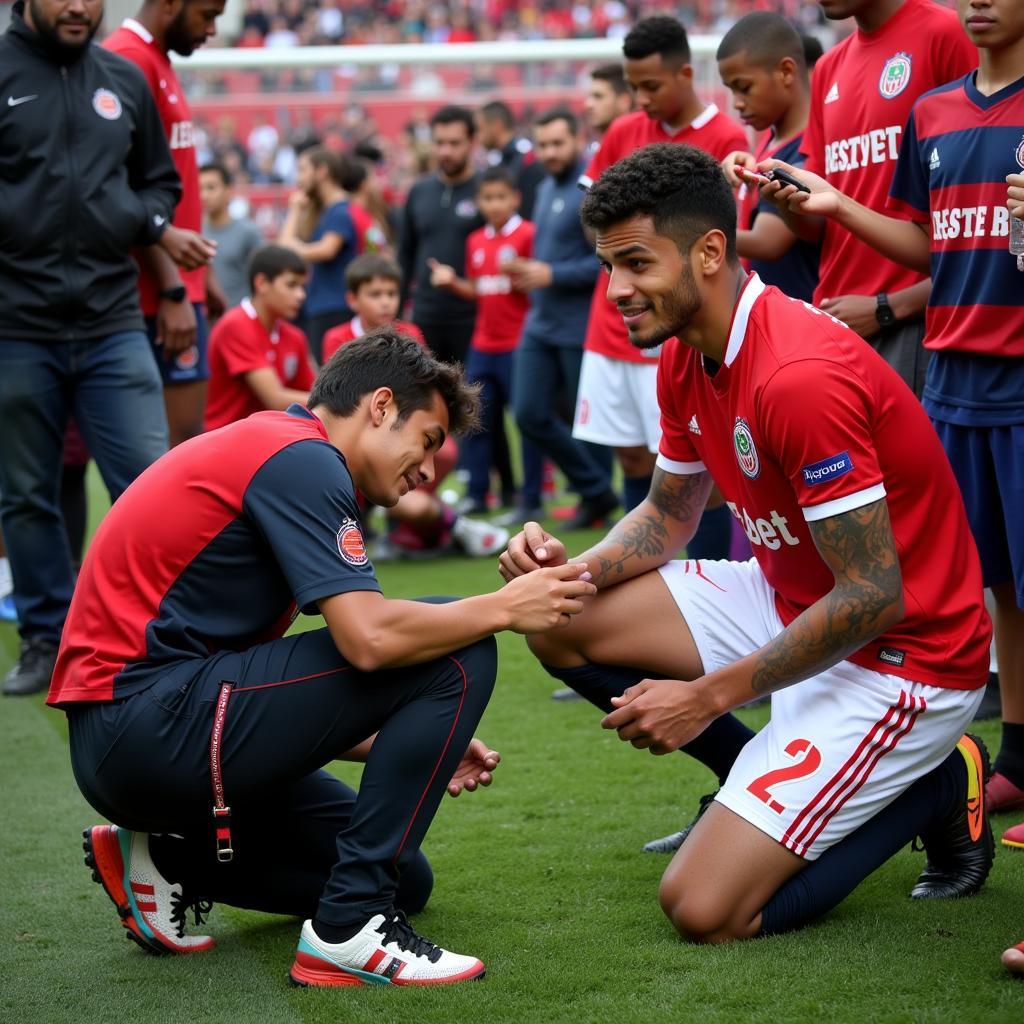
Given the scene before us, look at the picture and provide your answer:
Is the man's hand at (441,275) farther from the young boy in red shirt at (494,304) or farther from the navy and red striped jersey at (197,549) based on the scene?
the navy and red striped jersey at (197,549)

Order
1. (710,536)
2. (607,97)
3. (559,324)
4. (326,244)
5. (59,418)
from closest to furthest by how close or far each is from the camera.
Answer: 1. (59,418)
2. (710,536)
3. (559,324)
4. (607,97)
5. (326,244)

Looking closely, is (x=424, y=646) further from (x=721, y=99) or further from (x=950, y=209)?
(x=721, y=99)

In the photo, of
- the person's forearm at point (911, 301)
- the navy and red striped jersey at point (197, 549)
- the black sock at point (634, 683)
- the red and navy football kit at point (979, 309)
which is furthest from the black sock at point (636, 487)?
the navy and red striped jersey at point (197, 549)

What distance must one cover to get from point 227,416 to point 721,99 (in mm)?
5743

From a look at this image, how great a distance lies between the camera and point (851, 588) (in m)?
3.11

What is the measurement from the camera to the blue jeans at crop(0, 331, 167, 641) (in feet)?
17.6

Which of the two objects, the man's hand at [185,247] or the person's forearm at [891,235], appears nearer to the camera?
the person's forearm at [891,235]

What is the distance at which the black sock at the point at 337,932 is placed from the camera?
3.01 metres

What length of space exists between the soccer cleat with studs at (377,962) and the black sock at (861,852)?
2.30 feet

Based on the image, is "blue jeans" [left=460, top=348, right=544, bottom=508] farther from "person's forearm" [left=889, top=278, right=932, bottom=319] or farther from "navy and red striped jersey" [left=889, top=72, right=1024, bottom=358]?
"navy and red striped jersey" [left=889, top=72, right=1024, bottom=358]

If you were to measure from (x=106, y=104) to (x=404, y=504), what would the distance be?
3375 millimetres

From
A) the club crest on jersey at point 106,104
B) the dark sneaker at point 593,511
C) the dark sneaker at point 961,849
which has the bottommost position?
the dark sneaker at point 593,511

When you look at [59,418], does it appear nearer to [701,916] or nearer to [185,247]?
[185,247]

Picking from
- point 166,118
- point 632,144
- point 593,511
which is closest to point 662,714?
point 632,144
